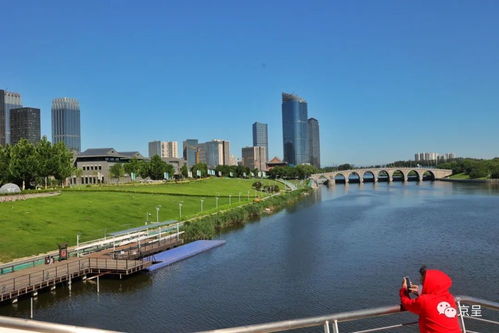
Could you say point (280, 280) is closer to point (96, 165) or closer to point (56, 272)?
point (56, 272)

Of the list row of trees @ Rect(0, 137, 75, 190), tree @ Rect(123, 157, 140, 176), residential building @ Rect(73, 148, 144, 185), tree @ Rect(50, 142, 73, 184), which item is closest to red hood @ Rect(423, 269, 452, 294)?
row of trees @ Rect(0, 137, 75, 190)

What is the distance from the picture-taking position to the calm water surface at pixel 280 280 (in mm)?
31691

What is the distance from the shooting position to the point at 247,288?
37500 mm

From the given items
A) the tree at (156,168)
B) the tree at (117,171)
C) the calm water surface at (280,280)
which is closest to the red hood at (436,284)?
the calm water surface at (280,280)

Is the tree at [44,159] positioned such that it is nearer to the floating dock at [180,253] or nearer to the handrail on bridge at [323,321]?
the floating dock at [180,253]

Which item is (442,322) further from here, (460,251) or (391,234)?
(391,234)

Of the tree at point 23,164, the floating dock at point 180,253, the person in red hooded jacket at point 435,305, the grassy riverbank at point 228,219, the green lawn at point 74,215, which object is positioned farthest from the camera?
the tree at point 23,164

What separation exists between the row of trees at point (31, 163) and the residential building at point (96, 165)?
57.0 m

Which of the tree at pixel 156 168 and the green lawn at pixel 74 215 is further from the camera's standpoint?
the tree at pixel 156 168

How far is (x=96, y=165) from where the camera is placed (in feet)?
541

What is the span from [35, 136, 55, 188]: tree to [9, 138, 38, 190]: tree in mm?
1100

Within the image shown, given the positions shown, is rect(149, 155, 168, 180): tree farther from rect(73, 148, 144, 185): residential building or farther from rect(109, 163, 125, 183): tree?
rect(73, 148, 144, 185): residential building

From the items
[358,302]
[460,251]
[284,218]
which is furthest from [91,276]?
[284,218]

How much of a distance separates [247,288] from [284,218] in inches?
2059
